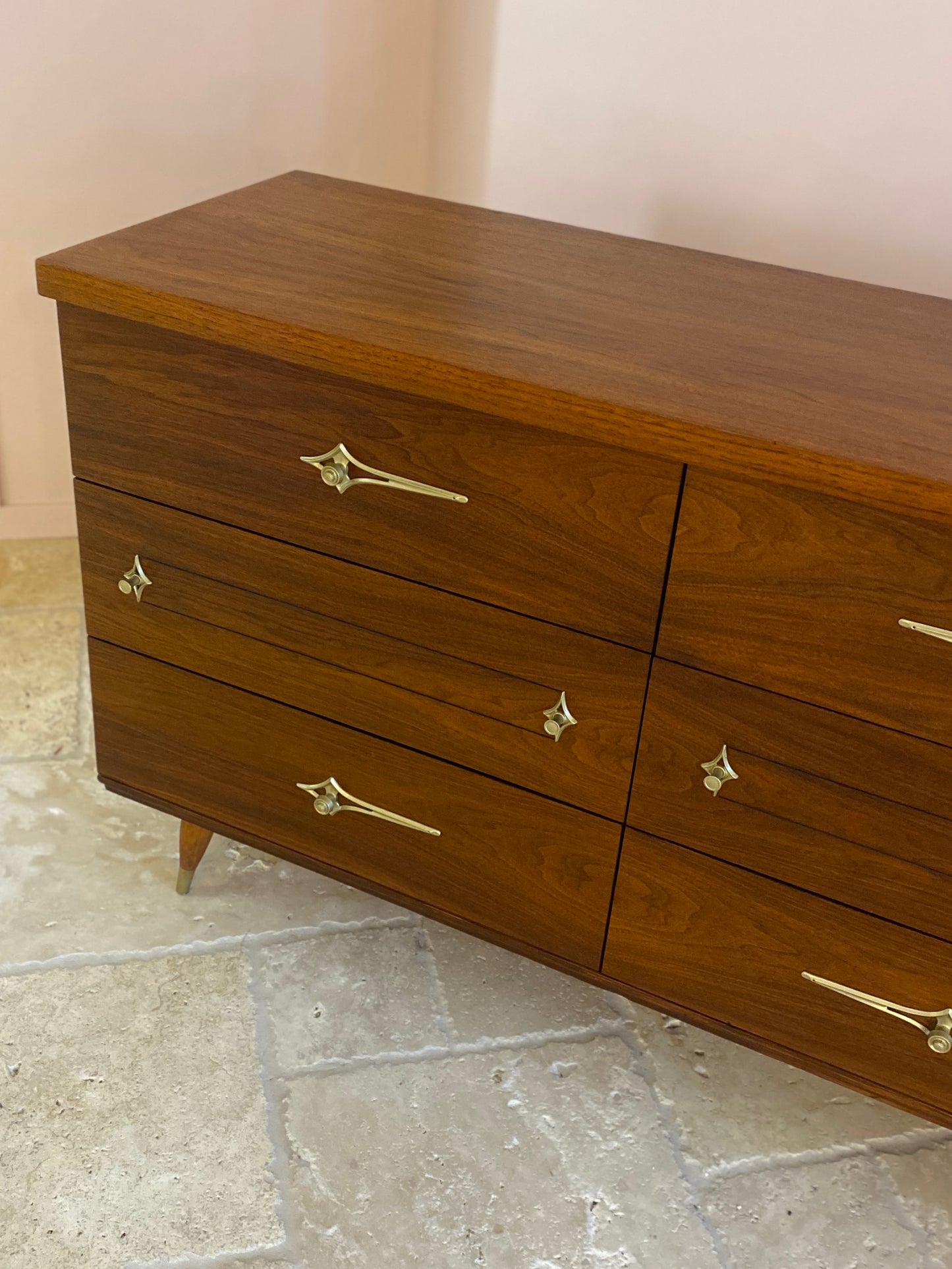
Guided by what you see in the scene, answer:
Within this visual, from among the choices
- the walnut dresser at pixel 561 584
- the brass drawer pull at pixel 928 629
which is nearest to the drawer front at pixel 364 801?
the walnut dresser at pixel 561 584

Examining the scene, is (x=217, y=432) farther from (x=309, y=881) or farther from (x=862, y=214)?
(x=862, y=214)

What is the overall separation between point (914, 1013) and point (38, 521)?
5.44 ft

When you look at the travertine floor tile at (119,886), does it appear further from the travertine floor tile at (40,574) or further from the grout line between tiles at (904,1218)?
the grout line between tiles at (904,1218)

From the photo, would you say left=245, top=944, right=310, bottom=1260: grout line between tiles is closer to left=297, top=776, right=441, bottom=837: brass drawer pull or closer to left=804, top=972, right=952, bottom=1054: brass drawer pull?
left=297, top=776, right=441, bottom=837: brass drawer pull

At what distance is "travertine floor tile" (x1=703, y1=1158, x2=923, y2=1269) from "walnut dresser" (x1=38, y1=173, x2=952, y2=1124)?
18cm

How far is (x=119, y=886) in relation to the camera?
4.90 ft

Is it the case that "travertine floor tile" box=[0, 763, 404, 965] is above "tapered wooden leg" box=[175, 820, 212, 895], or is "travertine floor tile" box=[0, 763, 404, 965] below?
below

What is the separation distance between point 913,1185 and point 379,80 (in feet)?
5.28

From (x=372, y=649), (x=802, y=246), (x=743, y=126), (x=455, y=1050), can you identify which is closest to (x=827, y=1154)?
(x=455, y=1050)

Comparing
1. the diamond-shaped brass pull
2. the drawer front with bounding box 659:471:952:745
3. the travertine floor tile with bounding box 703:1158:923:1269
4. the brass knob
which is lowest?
the travertine floor tile with bounding box 703:1158:923:1269

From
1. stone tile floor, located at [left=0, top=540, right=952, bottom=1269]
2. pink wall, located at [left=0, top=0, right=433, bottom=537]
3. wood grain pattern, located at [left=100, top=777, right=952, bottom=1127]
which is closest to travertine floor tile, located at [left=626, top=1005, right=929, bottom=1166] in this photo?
stone tile floor, located at [left=0, top=540, right=952, bottom=1269]

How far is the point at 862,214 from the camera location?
1351 mm

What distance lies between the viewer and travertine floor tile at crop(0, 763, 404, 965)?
143 cm

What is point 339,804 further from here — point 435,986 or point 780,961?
point 780,961
